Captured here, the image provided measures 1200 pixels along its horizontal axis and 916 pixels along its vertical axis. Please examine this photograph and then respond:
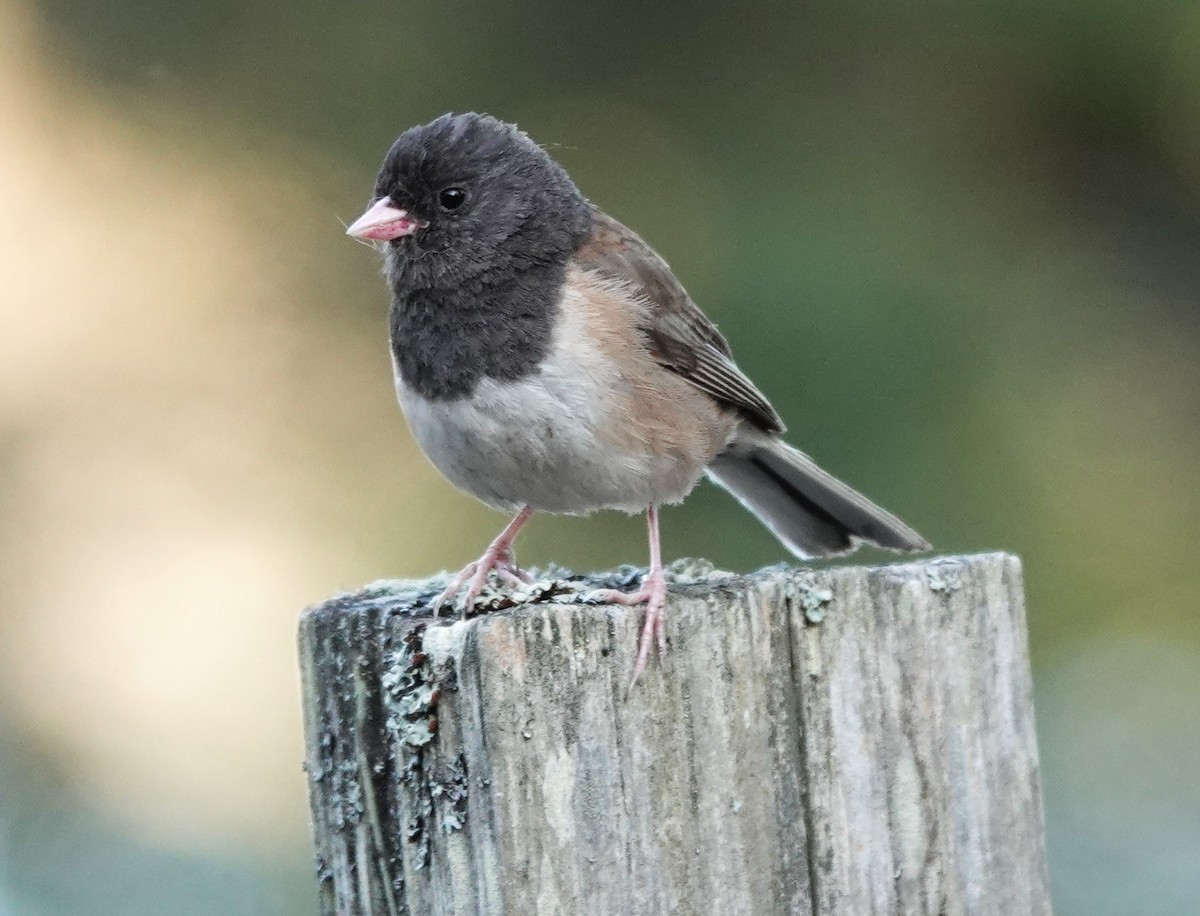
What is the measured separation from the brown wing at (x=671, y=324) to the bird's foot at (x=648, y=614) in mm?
1027

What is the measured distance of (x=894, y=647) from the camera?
157cm

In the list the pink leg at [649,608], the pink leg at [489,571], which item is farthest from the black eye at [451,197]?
the pink leg at [649,608]

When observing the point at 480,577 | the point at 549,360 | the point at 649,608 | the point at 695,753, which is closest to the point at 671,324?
the point at 549,360

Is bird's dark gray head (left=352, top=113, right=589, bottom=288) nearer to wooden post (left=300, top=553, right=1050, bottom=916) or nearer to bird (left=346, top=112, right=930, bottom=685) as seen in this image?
bird (left=346, top=112, right=930, bottom=685)

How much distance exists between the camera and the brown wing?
266 centimetres

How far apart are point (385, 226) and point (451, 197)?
135 millimetres

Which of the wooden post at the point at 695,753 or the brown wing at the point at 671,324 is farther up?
the brown wing at the point at 671,324

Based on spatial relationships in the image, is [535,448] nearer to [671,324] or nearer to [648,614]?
[671,324]

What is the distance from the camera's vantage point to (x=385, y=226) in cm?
261

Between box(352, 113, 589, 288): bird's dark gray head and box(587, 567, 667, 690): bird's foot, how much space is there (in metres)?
1.03

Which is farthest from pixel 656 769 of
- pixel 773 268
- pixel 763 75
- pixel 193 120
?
pixel 193 120

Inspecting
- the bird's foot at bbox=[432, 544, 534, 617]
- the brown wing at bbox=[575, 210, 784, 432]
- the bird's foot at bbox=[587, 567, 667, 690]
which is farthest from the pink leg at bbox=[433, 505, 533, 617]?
the brown wing at bbox=[575, 210, 784, 432]

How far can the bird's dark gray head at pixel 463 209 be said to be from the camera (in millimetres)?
2572

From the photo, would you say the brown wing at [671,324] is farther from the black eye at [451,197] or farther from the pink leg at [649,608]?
the pink leg at [649,608]
